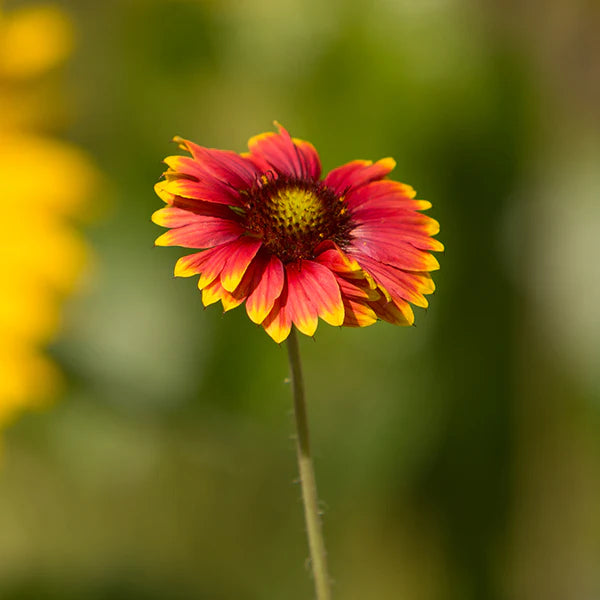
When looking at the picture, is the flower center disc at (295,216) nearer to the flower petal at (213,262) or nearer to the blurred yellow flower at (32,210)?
the flower petal at (213,262)

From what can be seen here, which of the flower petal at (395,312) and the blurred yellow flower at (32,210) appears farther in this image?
the blurred yellow flower at (32,210)

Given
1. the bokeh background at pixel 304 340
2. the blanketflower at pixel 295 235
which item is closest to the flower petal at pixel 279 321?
the blanketflower at pixel 295 235

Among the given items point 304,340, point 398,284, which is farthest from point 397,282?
point 304,340

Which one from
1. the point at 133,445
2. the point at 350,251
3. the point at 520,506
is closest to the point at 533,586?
the point at 520,506

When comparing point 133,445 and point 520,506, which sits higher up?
point 133,445

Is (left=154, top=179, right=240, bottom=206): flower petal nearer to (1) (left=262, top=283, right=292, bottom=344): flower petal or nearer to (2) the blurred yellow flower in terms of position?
(1) (left=262, top=283, right=292, bottom=344): flower petal

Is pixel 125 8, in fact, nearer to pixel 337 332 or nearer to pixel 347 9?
pixel 347 9

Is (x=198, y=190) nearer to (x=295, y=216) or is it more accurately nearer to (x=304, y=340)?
(x=295, y=216)
